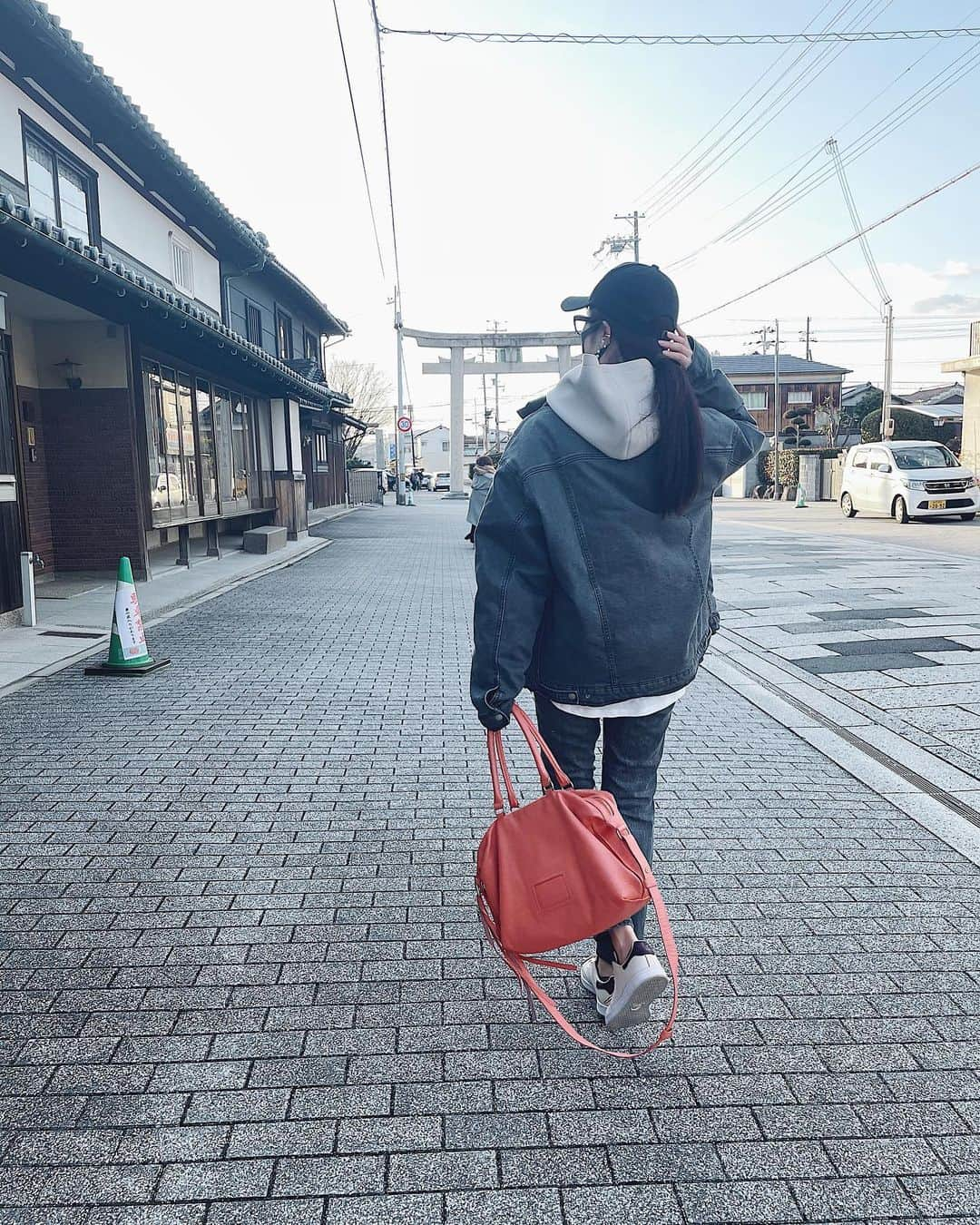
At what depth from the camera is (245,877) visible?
3662 millimetres

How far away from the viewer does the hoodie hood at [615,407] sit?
240cm

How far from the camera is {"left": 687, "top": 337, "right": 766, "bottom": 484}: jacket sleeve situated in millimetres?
2570

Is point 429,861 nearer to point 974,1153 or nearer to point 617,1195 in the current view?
point 617,1195

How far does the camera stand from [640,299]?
2.45 m

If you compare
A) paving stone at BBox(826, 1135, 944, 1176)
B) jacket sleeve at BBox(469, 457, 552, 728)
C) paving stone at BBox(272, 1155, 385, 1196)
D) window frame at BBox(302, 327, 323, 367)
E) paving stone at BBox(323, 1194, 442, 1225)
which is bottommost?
paving stone at BBox(826, 1135, 944, 1176)

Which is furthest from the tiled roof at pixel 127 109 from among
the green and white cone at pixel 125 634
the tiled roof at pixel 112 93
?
the green and white cone at pixel 125 634

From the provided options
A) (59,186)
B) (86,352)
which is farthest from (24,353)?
(59,186)

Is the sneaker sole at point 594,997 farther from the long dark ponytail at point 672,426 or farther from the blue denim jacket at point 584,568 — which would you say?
the long dark ponytail at point 672,426

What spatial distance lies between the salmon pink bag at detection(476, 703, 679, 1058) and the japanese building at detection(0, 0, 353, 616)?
5.99 metres

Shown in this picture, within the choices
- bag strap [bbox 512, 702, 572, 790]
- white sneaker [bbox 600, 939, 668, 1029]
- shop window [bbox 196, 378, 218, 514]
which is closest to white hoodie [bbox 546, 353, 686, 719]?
bag strap [bbox 512, 702, 572, 790]

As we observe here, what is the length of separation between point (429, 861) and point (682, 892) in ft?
3.20

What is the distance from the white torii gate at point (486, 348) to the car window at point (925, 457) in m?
21.1

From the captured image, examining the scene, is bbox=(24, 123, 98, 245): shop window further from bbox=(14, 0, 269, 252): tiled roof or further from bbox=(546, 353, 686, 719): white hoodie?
bbox=(546, 353, 686, 719): white hoodie

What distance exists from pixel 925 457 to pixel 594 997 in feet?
70.2
